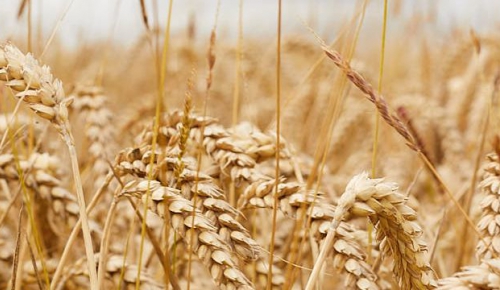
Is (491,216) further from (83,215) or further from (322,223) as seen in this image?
(83,215)

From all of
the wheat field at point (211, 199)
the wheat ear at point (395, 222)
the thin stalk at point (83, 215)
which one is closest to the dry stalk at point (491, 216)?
the wheat field at point (211, 199)

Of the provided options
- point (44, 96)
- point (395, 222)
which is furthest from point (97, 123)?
point (395, 222)

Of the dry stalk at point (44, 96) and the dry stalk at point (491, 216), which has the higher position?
the dry stalk at point (44, 96)

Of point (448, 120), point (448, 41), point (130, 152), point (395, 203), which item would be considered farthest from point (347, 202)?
point (448, 41)

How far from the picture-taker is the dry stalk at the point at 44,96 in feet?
2.31

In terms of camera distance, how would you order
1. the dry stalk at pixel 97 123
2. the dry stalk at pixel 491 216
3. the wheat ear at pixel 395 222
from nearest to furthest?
the wheat ear at pixel 395 222, the dry stalk at pixel 491 216, the dry stalk at pixel 97 123

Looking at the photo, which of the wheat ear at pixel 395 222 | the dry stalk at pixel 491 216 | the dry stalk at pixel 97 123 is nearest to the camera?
the wheat ear at pixel 395 222

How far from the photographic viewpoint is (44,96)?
715 mm

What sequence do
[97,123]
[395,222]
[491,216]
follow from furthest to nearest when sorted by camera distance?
[97,123]
[491,216]
[395,222]

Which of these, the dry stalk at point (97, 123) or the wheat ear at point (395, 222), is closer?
the wheat ear at point (395, 222)

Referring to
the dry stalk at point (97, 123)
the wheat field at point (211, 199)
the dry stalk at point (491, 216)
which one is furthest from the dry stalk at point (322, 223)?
the dry stalk at point (97, 123)

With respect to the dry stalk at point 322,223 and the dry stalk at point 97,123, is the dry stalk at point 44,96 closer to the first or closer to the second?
the dry stalk at point 322,223

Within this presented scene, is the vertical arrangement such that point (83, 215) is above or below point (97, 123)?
below

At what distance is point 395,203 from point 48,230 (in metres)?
0.81
